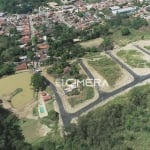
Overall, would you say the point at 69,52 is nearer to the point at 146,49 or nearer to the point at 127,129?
the point at 146,49

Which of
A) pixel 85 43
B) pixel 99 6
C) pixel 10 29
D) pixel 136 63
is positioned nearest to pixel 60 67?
pixel 136 63

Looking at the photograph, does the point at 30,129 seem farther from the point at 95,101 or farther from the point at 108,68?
the point at 108,68

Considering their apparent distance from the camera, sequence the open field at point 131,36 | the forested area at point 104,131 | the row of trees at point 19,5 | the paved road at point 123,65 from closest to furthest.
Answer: the forested area at point 104,131, the paved road at point 123,65, the open field at point 131,36, the row of trees at point 19,5

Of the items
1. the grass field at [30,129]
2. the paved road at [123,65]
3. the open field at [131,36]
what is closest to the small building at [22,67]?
the paved road at [123,65]

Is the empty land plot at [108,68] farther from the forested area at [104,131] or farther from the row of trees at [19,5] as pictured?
the row of trees at [19,5]

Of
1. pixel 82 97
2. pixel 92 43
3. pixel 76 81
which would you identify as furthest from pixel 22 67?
pixel 92 43

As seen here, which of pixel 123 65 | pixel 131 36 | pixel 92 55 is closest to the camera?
pixel 123 65

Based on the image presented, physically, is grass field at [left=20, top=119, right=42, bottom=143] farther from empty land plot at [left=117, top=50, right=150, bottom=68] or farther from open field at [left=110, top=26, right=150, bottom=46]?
open field at [left=110, top=26, right=150, bottom=46]
